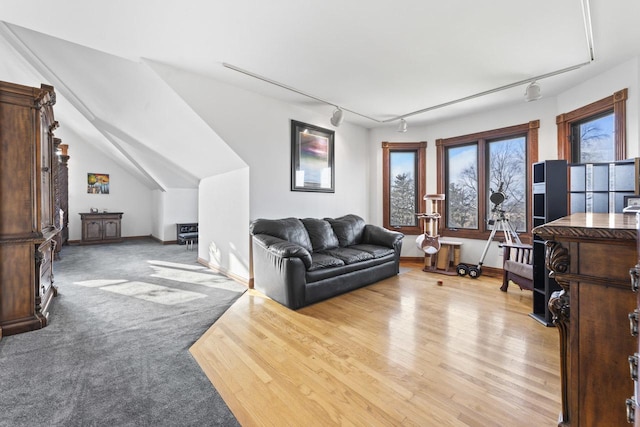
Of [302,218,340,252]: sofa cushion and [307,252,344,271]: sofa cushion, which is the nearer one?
[307,252,344,271]: sofa cushion

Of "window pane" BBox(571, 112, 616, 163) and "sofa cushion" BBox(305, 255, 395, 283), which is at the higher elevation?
"window pane" BBox(571, 112, 616, 163)

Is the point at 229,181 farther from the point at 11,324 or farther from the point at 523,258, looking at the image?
the point at 523,258

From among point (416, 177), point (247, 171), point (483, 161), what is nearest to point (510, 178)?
point (483, 161)

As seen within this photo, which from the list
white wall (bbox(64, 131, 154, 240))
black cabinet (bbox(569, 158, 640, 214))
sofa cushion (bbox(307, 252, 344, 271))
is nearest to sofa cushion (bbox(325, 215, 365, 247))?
sofa cushion (bbox(307, 252, 344, 271))

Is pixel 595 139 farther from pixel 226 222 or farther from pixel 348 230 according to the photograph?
pixel 226 222

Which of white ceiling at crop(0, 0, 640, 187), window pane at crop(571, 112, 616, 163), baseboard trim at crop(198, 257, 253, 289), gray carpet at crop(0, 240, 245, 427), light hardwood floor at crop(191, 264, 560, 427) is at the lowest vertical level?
light hardwood floor at crop(191, 264, 560, 427)

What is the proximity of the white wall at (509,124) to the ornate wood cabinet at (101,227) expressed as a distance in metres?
7.41

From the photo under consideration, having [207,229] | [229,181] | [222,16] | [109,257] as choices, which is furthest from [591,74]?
[109,257]

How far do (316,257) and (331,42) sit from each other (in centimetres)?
240

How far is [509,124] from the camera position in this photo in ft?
14.6

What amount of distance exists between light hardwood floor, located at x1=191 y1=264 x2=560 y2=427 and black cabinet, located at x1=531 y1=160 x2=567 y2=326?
7.5 inches

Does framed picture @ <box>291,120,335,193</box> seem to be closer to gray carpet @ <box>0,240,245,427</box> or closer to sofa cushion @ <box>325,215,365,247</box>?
sofa cushion @ <box>325,215,365,247</box>

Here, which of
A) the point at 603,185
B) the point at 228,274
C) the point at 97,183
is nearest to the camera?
the point at 603,185

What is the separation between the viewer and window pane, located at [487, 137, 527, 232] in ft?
14.4
